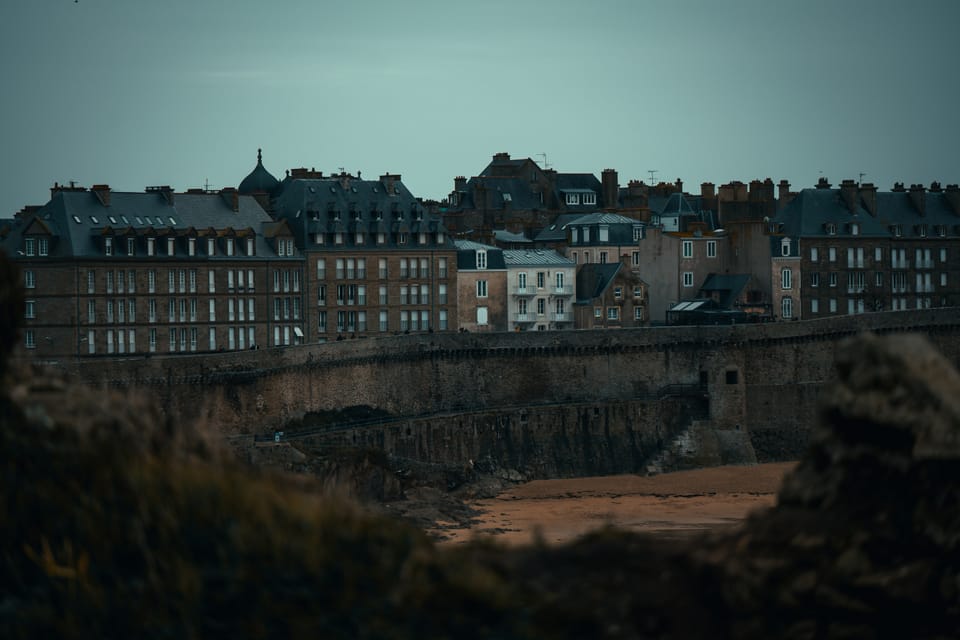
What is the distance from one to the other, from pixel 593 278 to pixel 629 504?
2093 cm

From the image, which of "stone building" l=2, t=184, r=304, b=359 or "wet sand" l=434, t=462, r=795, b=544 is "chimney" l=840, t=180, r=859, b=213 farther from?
"stone building" l=2, t=184, r=304, b=359

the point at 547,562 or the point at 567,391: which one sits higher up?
the point at 567,391

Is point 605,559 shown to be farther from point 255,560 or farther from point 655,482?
point 655,482

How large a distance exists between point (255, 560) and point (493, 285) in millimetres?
50242

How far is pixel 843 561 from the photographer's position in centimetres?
1638

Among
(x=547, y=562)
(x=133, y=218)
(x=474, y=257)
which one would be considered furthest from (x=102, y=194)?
(x=547, y=562)

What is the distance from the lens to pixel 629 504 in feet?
153

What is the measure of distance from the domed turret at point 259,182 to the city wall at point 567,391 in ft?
52.5

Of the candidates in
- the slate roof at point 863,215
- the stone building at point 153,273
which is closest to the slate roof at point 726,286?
the slate roof at point 863,215

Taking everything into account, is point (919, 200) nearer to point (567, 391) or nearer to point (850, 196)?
point (850, 196)

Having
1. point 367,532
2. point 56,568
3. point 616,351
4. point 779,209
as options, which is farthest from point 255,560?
point 779,209

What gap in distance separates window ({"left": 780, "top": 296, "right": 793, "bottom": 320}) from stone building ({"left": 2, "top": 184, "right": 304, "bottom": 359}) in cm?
1771

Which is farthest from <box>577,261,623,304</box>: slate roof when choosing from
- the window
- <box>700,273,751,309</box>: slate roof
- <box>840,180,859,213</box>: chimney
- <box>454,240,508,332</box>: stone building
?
<box>840,180,859,213</box>: chimney

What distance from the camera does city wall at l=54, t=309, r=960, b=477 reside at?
51.1 metres
